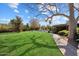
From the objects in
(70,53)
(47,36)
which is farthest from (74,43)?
(47,36)

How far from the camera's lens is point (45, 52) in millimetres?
2367

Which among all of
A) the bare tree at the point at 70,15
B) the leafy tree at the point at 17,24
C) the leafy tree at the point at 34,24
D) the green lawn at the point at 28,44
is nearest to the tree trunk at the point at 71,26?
the bare tree at the point at 70,15

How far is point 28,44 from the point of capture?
7.90ft

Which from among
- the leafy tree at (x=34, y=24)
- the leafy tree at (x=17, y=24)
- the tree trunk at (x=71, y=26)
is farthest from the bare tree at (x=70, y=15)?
the leafy tree at (x=17, y=24)

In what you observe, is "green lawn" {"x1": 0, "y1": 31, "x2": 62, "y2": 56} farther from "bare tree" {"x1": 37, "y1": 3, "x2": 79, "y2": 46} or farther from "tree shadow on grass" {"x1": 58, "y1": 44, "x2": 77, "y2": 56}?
"bare tree" {"x1": 37, "y1": 3, "x2": 79, "y2": 46}

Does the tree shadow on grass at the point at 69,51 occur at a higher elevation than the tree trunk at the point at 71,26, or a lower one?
lower

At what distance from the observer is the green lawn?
2367 mm

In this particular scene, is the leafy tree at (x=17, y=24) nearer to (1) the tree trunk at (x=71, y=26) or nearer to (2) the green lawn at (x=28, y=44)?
(2) the green lawn at (x=28, y=44)

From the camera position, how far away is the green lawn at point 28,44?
237cm

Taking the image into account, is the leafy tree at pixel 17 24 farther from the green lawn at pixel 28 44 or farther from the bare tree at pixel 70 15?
the bare tree at pixel 70 15

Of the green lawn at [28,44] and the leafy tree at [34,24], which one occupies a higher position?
the leafy tree at [34,24]

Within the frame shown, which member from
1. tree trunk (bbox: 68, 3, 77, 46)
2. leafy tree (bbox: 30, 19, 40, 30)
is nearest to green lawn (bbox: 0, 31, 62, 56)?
leafy tree (bbox: 30, 19, 40, 30)

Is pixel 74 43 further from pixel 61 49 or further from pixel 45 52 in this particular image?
pixel 45 52

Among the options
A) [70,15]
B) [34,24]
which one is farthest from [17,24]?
[70,15]
